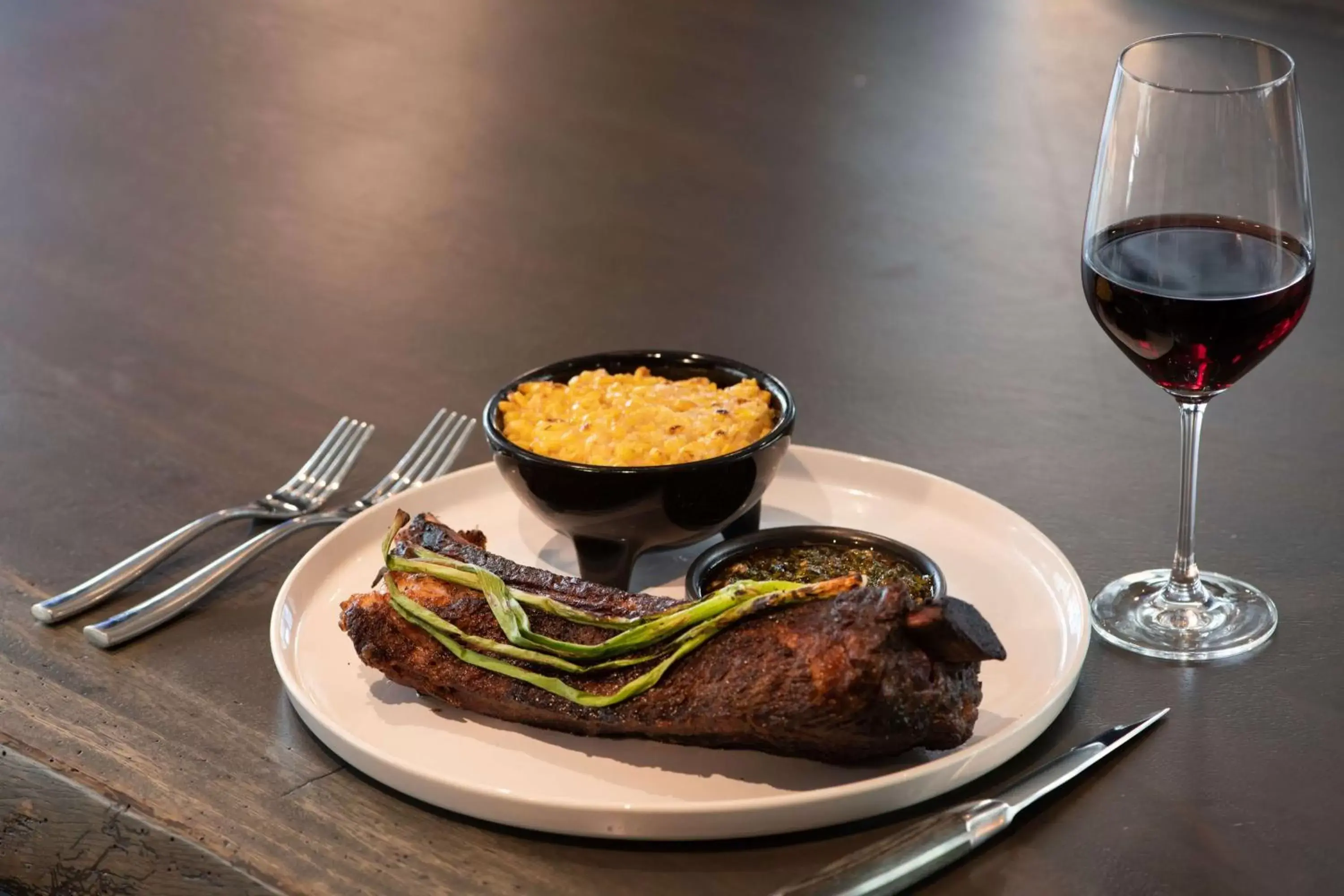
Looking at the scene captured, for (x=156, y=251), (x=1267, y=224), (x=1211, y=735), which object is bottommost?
(x=156, y=251)

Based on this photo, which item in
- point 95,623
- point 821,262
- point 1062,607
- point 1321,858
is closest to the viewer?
point 1321,858

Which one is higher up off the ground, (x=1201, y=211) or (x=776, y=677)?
(x=1201, y=211)

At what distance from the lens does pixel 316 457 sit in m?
2.34

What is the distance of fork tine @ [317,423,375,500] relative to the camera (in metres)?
2.26

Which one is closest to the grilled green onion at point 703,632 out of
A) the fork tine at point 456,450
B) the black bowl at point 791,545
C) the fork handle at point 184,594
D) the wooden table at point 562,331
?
the wooden table at point 562,331

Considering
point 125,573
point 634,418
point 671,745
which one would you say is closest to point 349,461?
point 125,573

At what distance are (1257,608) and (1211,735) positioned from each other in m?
0.30

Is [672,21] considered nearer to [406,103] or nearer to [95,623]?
[406,103]

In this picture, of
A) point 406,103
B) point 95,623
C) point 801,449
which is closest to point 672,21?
point 406,103

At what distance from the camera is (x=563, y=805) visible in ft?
4.63

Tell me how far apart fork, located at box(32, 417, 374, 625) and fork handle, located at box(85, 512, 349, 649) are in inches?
1.9

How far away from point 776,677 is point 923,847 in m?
0.20

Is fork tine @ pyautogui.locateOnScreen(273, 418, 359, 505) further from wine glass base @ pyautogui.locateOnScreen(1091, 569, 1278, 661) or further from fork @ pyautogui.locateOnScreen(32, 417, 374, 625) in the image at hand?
wine glass base @ pyautogui.locateOnScreen(1091, 569, 1278, 661)

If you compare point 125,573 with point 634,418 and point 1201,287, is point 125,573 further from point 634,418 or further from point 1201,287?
point 1201,287
